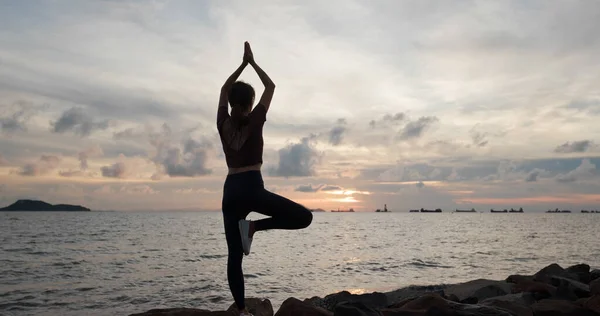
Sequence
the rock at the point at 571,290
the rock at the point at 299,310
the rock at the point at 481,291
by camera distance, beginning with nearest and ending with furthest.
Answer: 1. the rock at the point at 299,310
2. the rock at the point at 571,290
3. the rock at the point at 481,291

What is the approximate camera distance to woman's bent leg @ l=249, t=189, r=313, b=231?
179 inches

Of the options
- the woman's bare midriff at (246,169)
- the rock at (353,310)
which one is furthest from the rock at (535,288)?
the woman's bare midriff at (246,169)

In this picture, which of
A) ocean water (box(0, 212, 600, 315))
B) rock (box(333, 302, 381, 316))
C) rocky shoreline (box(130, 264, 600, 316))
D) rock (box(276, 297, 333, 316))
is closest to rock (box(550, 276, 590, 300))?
rocky shoreline (box(130, 264, 600, 316))

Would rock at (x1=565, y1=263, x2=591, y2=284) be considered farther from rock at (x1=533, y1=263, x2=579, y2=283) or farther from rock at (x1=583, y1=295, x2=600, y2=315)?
rock at (x1=583, y1=295, x2=600, y2=315)

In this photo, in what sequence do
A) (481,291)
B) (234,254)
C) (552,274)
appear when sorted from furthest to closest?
(552,274), (481,291), (234,254)

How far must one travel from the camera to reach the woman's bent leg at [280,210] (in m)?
4.56

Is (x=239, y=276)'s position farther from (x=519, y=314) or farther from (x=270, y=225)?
(x=519, y=314)

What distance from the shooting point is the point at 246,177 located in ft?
14.9

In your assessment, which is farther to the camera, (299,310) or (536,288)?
→ (536,288)

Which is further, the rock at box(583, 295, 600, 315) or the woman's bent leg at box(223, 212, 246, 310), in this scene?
the rock at box(583, 295, 600, 315)

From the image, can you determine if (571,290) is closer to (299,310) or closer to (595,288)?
(595,288)

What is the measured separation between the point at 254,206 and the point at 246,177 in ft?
0.96

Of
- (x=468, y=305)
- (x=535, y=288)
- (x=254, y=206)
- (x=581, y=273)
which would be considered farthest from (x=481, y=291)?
(x=254, y=206)

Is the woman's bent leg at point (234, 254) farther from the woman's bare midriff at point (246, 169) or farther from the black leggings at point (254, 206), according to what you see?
the woman's bare midriff at point (246, 169)
